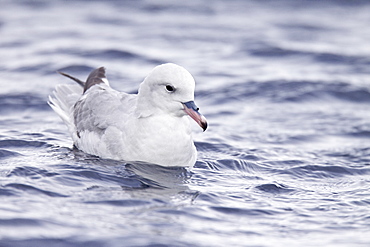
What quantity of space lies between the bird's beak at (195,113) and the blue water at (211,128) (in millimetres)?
731

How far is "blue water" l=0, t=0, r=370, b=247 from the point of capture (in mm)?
6051

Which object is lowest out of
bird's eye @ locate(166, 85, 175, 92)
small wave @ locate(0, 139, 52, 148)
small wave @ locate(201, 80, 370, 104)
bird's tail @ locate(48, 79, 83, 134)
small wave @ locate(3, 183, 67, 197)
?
small wave @ locate(3, 183, 67, 197)

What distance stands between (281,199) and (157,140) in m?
1.47

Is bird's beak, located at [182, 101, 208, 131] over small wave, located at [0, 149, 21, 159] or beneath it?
over

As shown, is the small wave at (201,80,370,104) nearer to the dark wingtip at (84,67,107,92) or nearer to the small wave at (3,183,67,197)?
the dark wingtip at (84,67,107,92)

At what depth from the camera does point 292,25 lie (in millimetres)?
15086

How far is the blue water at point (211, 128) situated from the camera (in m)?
6.05

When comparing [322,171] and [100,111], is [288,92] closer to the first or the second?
[322,171]

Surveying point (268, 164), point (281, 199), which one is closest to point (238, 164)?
point (268, 164)

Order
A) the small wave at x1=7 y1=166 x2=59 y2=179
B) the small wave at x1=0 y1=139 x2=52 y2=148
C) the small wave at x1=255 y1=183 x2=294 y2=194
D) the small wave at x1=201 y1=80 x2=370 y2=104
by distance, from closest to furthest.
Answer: the small wave at x1=7 y1=166 x2=59 y2=179 → the small wave at x1=255 y1=183 x2=294 y2=194 → the small wave at x1=0 y1=139 x2=52 y2=148 → the small wave at x1=201 y1=80 x2=370 y2=104

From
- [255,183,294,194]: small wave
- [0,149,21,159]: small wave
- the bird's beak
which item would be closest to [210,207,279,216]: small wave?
→ [255,183,294,194]: small wave

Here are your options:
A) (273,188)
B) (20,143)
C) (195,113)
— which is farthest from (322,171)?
(20,143)

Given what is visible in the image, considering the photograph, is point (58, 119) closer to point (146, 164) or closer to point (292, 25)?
point (146, 164)

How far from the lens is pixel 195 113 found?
686 centimetres
